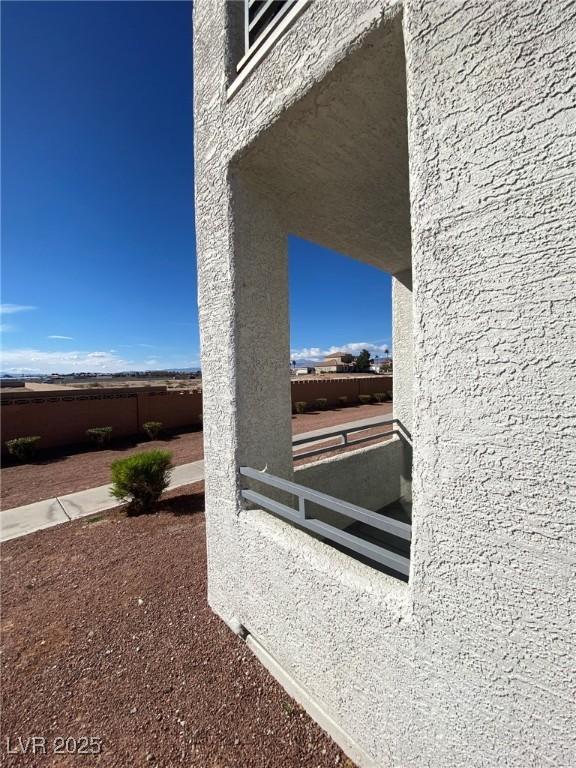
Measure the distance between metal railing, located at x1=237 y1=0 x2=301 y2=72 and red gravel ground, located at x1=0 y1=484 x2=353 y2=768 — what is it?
184 inches

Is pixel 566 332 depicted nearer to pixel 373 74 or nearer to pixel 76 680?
pixel 373 74

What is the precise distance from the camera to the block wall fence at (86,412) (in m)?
11.0

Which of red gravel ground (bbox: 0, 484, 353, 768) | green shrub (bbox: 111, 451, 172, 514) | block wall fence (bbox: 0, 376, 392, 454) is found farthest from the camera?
block wall fence (bbox: 0, 376, 392, 454)

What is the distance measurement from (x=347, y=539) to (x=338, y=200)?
272 centimetres

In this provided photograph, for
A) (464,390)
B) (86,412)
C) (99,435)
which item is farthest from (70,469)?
(464,390)

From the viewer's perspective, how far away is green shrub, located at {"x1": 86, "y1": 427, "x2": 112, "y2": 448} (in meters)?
11.7

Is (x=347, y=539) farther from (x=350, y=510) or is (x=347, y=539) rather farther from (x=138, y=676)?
(x=138, y=676)

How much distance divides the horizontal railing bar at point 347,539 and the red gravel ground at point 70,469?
6.72m

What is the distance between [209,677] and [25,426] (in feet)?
38.9

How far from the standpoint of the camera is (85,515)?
5.73 m

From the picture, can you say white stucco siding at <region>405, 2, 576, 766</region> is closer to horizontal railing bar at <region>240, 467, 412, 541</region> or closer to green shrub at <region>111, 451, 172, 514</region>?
horizontal railing bar at <region>240, 467, 412, 541</region>

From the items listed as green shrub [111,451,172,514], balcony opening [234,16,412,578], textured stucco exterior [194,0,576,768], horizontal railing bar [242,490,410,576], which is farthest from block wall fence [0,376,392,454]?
textured stucco exterior [194,0,576,768]

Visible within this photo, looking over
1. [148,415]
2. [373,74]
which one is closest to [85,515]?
[373,74]

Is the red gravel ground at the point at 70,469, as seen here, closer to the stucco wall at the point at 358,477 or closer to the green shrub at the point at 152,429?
the green shrub at the point at 152,429
